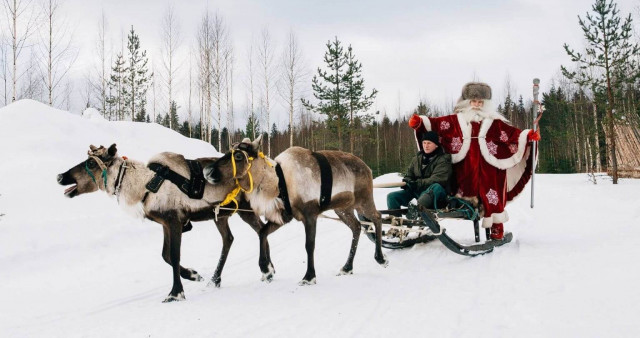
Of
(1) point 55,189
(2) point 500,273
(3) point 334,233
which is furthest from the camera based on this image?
(1) point 55,189

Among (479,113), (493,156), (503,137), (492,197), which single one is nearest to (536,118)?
(503,137)

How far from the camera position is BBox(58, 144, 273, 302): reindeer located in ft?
15.1

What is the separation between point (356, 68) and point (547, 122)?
1430 inches

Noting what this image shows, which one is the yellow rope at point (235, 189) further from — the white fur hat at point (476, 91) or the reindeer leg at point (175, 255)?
the white fur hat at point (476, 91)

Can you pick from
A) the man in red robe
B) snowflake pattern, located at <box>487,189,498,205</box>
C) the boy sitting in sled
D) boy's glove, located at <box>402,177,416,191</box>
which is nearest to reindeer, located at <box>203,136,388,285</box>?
the boy sitting in sled

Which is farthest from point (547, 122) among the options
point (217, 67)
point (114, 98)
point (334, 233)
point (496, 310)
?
point (496, 310)

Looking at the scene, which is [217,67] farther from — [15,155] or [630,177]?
[630,177]

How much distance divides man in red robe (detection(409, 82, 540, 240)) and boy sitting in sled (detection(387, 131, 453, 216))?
0.25m

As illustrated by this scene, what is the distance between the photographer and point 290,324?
347cm

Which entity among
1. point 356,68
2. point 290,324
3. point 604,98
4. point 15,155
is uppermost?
point 356,68

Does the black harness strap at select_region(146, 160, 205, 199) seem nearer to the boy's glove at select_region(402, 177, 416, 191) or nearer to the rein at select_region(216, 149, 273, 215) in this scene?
the rein at select_region(216, 149, 273, 215)

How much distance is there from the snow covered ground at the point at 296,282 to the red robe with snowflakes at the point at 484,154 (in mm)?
758

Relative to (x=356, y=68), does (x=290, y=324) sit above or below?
below

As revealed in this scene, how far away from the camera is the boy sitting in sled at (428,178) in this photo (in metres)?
5.73
